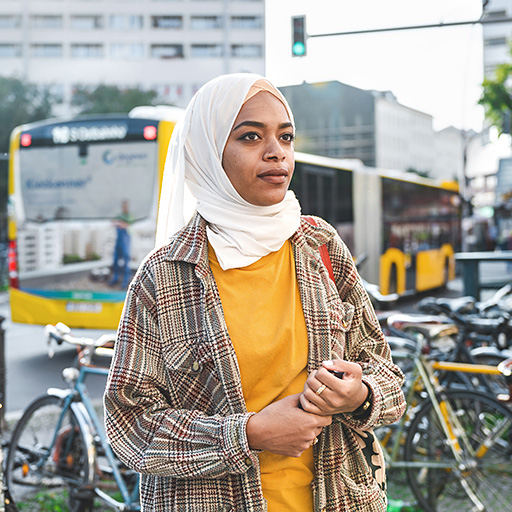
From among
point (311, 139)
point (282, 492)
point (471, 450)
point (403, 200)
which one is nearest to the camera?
point (282, 492)

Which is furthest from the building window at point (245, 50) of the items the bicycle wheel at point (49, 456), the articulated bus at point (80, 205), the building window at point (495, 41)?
the bicycle wheel at point (49, 456)

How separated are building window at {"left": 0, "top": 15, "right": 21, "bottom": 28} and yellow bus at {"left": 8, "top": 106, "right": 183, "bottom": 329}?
57.0 m

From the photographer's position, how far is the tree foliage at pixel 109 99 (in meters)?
42.9

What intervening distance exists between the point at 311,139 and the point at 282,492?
2231 cm

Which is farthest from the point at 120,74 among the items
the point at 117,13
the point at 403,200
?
the point at 403,200

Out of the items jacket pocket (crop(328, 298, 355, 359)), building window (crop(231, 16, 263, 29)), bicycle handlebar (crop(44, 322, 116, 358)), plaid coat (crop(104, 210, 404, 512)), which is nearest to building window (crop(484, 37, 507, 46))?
building window (crop(231, 16, 263, 29))

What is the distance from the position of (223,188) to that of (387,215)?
1333 cm

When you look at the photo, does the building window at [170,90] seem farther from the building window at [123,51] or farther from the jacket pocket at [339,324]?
the jacket pocket at [339,324]

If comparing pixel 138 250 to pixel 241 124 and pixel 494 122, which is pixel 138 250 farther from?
pixel 494 122

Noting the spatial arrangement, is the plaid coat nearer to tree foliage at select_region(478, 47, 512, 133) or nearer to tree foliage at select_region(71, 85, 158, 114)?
tree foliage at select_region(478, 47, 512, 133)

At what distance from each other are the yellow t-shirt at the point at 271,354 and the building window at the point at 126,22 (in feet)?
210

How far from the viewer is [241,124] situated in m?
1.70

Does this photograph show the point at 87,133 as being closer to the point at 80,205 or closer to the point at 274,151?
the point at 80,205

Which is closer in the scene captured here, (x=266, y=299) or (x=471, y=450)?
(x=266, y=299)
